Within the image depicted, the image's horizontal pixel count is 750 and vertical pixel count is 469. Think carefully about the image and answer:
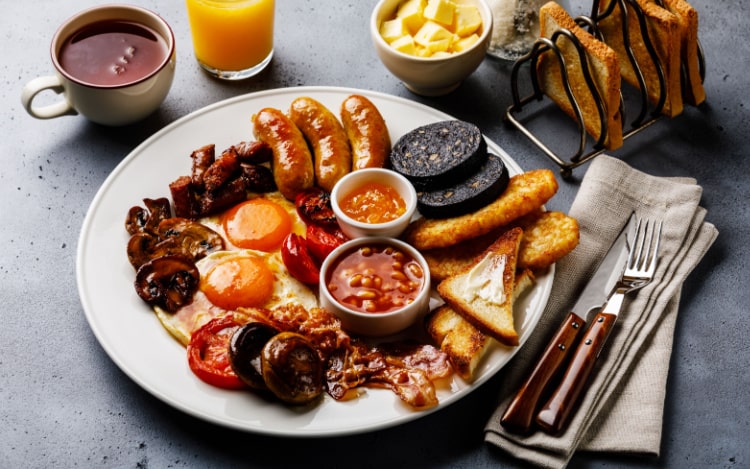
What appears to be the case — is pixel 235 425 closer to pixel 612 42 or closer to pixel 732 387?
pixel 732 387

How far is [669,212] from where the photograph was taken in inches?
169

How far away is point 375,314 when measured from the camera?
363 cm

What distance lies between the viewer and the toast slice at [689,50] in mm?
4430

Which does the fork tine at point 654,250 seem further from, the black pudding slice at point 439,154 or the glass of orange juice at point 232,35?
the glass of orange juice at point 232,35

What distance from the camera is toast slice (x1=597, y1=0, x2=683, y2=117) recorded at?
4.41 metres

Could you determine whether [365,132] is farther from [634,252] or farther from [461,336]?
[634,252]

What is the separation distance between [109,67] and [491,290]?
253 cm

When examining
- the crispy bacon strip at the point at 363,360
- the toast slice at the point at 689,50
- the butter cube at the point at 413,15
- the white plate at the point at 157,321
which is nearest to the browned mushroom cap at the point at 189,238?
the white plate at the point at 157,321

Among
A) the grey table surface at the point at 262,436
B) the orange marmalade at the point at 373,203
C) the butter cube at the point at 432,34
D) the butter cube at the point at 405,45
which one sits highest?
the butter cube at the point at 432,34

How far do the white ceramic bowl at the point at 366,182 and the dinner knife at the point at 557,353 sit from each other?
94cm

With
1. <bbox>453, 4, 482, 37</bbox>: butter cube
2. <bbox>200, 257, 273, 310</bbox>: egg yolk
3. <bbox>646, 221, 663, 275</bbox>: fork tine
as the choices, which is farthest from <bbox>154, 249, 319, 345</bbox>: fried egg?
<bbox>453, 4, 482, 37</bbox>: butter cube

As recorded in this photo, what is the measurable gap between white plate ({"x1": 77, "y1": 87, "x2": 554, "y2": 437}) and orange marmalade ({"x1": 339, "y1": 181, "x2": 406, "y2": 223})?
0.54 meters

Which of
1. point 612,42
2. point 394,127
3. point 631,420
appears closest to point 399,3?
point 394,127

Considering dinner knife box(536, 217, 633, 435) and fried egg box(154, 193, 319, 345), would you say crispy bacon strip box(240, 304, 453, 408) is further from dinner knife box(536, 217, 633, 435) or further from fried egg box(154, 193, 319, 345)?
dinner knife box(536, 217, 633, 435)
